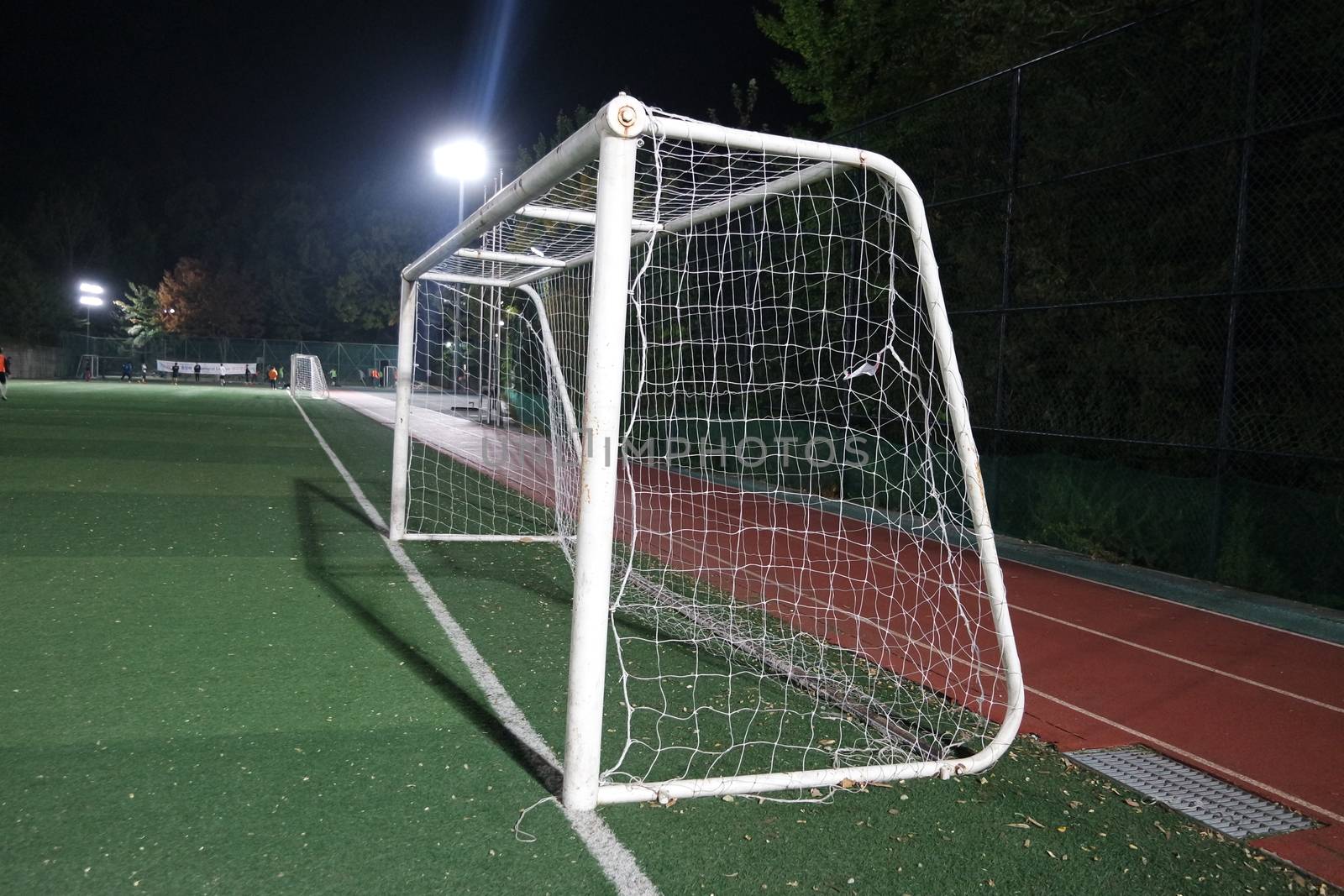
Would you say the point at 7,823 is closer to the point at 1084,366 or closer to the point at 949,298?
the point at 1084,366

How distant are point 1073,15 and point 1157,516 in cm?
706

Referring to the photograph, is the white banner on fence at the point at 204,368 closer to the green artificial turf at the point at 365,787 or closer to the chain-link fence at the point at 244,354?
the chain-link fence at the point at 244,354

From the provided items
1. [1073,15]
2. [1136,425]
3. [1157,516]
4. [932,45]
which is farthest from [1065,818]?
[932,45]

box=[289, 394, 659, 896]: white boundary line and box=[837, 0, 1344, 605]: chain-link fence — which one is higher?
box=[837, 0, 1344, 605]: chain-link fence

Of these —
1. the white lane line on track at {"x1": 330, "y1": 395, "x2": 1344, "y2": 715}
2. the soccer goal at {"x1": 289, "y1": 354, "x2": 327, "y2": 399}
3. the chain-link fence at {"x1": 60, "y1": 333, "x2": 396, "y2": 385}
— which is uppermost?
the chain-link fence at {"x1": 60, "y1": 333, "x2": 396, "y2": 385}

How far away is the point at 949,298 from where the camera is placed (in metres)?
11.2

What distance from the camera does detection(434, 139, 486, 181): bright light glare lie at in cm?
1850

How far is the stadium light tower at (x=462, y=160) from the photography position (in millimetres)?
18391

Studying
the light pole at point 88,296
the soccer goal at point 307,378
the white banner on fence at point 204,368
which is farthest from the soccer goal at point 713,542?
the light pole at point 88,296

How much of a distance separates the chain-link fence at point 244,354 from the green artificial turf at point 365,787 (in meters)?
47.7

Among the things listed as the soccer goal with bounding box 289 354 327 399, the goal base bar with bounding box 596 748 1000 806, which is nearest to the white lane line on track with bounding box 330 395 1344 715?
the goal base bar with bounding box 596 748 1000 806

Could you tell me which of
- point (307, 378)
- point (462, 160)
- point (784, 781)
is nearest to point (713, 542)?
point (784, 781)

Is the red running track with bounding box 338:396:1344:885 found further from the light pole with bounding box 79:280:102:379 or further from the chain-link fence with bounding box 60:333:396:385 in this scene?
the light pole with bounding box 79:280:102:379

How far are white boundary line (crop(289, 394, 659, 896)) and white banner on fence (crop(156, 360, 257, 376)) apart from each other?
4728 centimetres
